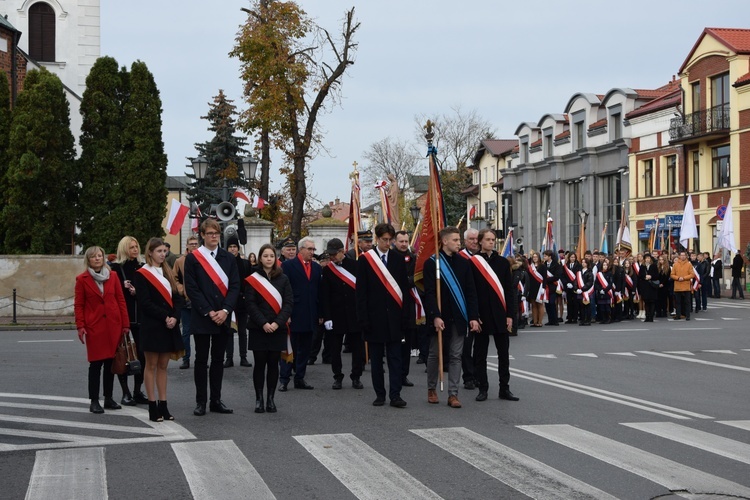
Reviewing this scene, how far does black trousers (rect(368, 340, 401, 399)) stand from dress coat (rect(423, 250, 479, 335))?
512mm

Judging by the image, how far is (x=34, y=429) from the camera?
9.36 meters

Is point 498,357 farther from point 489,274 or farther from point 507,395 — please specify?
point 489,274

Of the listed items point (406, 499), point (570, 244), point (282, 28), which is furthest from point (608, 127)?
point (406, 499)

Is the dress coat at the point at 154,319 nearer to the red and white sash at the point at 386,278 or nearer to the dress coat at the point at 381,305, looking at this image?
the dress coat at the point at 381,305

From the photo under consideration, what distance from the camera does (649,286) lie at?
2712 centimetres

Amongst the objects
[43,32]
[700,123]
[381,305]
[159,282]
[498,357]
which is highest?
[43,32]

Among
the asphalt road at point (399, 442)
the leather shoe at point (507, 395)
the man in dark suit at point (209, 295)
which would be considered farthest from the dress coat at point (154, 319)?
the leather shoe at point (507, 395)

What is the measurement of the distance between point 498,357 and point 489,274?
99 centimetres

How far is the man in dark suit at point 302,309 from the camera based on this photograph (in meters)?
12.9

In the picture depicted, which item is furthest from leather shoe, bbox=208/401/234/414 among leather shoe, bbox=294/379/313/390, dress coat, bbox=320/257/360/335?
dress coat, bbox=320/257/360/335

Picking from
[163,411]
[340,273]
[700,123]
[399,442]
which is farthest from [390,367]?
[700,123]

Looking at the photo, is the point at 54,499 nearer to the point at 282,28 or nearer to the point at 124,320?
the point at 124,320

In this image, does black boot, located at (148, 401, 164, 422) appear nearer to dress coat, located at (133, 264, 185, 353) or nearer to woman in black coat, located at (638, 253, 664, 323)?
dress coat, located at (133, 264, 185, 353)

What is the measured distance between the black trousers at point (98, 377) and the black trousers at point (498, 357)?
13.7ft
